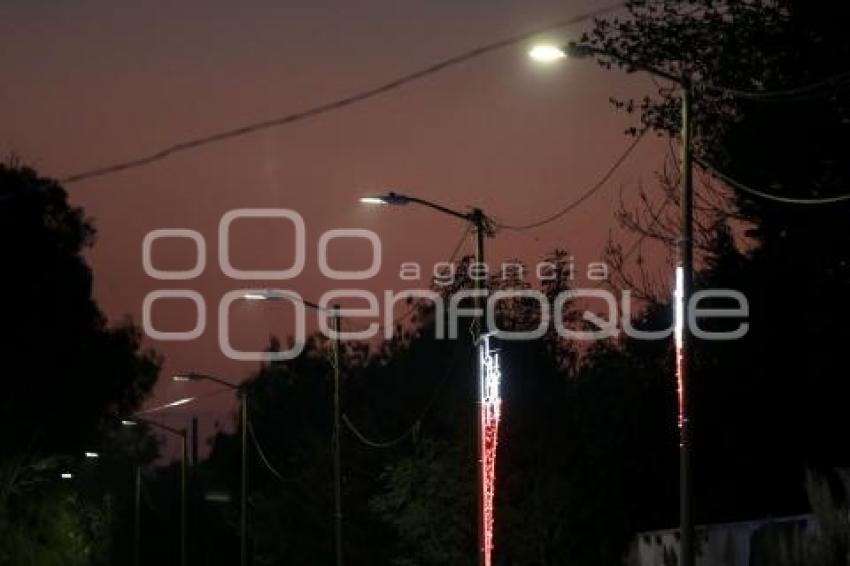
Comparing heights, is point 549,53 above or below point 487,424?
above

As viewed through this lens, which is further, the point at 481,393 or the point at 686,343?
the point at 481,393

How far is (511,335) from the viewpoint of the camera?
40.1 meters

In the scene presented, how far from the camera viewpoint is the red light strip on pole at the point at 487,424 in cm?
2719

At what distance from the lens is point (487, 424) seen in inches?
1087

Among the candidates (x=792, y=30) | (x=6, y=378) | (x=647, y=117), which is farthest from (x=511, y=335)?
(x=6, y=378)

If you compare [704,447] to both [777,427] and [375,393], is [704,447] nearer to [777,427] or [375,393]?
[777,427]

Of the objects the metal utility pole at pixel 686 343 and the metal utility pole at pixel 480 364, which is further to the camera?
the metal utility pole at pixel 480 364

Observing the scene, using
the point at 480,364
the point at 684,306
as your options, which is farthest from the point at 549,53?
the point at 480,364

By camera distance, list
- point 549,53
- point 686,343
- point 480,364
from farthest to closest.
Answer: point 480,364 → point 686,343 → point 549,53

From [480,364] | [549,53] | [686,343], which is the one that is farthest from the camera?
[480,364]

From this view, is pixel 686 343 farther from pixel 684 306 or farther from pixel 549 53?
pixel 549 53

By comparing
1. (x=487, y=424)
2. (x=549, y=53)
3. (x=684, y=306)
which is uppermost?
(x=549, y=53)

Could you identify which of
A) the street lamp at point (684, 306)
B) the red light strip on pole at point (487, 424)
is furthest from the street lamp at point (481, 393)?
the street lamp at point (684, 306)

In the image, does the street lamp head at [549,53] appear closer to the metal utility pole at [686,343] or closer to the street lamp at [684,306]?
the street lamp at [684,306]
